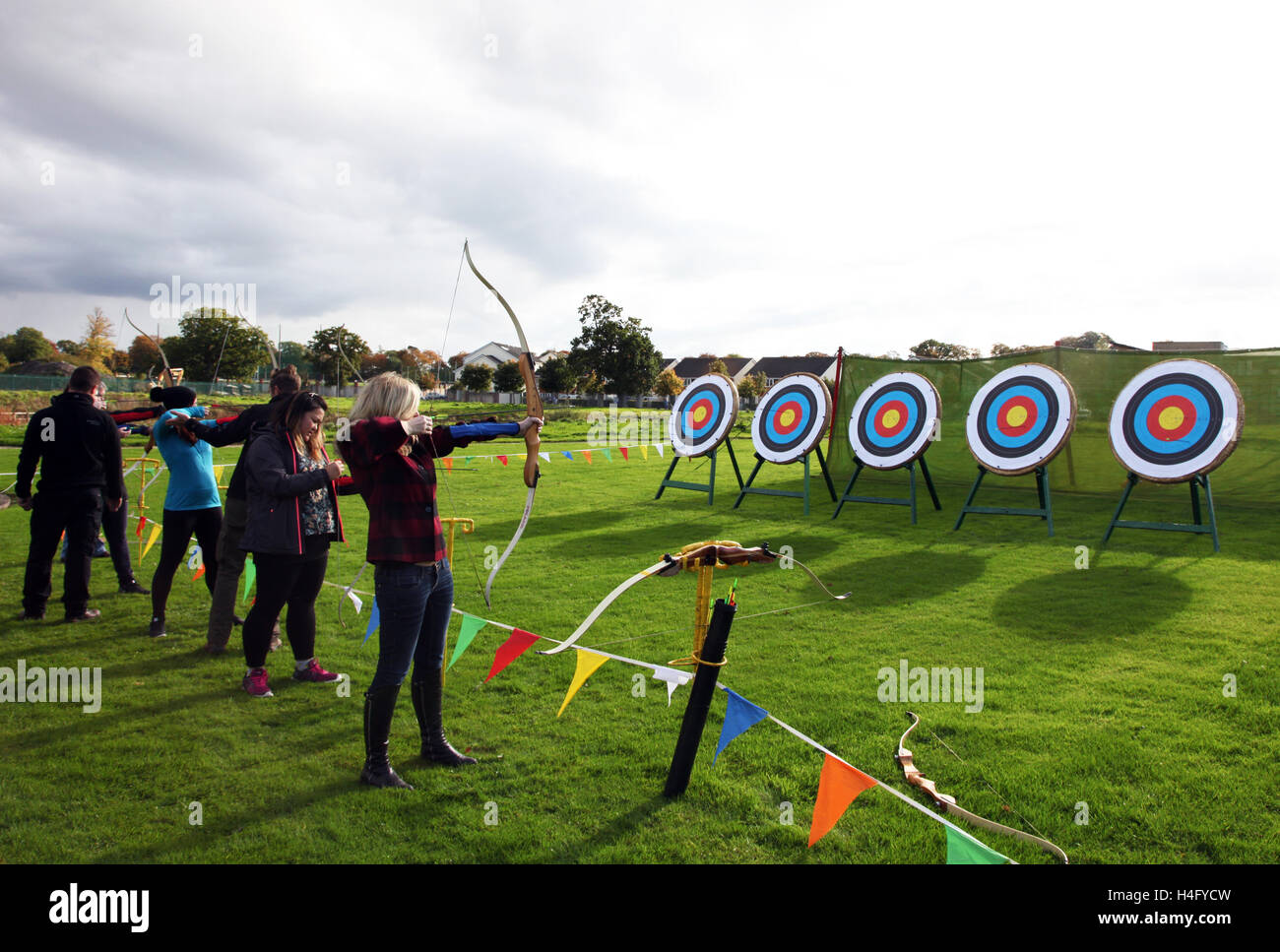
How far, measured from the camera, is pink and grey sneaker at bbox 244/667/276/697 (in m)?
3.81

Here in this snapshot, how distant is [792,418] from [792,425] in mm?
104

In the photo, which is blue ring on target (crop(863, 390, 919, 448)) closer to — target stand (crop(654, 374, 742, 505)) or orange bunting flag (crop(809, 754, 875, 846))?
target stand (crop(654, 374, 742, 505))

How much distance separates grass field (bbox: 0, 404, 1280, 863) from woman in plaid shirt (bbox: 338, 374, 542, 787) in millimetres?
433

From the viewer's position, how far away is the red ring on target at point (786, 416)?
10148 mm

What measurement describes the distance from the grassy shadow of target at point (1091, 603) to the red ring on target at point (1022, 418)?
271 cm

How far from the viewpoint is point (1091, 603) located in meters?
5.30

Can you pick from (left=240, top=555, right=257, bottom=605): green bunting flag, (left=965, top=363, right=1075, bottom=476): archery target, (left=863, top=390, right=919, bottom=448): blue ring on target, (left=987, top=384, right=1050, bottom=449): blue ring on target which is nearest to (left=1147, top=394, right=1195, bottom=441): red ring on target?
(left=965, top=363, right=1075, bottom=476): archery target

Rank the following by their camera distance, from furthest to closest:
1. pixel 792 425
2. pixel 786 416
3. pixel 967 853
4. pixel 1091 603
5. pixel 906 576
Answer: pixel 786 416 → pixel 792 425 → pixel 906 576 → pixel 1091 603 → pixel 967 853

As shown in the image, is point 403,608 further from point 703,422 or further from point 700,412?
point 700,412

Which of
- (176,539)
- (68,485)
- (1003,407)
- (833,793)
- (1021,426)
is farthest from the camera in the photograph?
(1003,407)

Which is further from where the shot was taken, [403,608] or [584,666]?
[584,666]

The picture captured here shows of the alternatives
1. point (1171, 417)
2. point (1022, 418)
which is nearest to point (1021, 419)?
point (1022, 418)

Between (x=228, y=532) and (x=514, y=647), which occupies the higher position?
(x=228, y=532)
